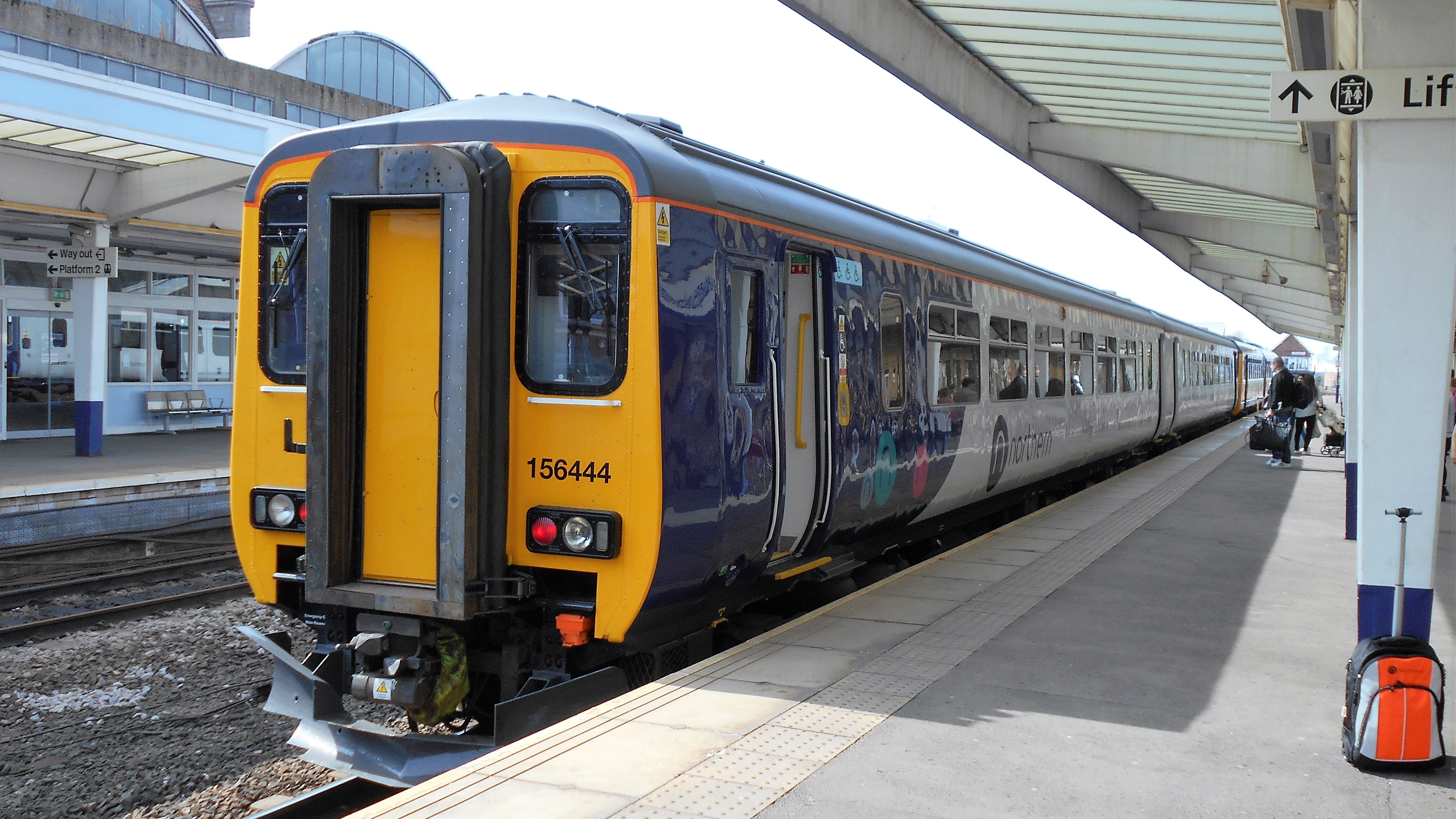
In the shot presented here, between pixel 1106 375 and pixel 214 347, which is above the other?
pixel 214 347

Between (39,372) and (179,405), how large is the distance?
283cm

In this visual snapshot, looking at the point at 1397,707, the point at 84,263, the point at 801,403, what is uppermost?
the point at 84,263

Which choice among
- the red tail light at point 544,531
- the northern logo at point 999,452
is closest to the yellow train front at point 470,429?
the red tail light at point 544,531

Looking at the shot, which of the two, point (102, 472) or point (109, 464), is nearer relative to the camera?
point (102, 472)

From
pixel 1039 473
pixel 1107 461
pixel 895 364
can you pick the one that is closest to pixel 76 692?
pixel 895 364

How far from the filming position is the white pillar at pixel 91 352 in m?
17.4

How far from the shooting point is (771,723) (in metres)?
4.84

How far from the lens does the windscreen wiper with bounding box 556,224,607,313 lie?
5242mm

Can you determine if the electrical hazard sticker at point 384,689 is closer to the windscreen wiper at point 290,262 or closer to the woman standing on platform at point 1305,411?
the windscreen wiper at point 290,262

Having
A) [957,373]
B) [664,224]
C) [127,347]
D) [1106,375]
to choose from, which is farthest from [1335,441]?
[127,347]

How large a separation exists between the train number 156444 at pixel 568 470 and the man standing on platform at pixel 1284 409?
1664cm

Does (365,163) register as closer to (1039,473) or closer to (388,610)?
(388,610)

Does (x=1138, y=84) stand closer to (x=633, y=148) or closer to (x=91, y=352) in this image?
(x=633, y=148)

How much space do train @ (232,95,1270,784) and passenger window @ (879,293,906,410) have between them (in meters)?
1.75
